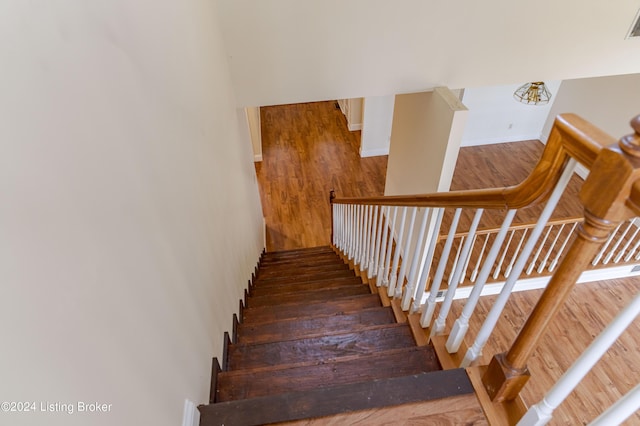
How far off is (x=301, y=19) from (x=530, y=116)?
5.70 meters

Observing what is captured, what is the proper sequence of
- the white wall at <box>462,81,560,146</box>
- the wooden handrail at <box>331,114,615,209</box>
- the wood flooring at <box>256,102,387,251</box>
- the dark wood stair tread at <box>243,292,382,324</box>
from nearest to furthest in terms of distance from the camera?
1. the wooden handrail at <box>331,114,615,209</box>
2. the dark wood stair tread at <box>243,292,382,324</box>
3. the wood flooring at <box>256,102,387,251</box>
4. the white wall at <box>462,81,560,146</box>

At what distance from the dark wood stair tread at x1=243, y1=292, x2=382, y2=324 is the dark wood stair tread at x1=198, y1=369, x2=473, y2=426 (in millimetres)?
Result: 1110

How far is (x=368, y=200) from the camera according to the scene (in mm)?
2285

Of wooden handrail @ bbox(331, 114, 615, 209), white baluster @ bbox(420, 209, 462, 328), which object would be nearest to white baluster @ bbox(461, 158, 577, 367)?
wooden handrail @ bbox(331, 114, 615, 209)

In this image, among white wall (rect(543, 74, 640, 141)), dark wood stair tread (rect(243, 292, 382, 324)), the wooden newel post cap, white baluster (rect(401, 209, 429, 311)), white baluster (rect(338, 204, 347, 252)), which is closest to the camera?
the wooden newel post cap

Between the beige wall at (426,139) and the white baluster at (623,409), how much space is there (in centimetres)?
240

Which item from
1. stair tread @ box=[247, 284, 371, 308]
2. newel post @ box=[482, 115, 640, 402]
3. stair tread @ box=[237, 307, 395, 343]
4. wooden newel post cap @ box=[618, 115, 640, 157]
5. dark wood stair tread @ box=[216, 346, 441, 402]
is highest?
wooden newel post cap @ box=[618, 115, 640, 157]

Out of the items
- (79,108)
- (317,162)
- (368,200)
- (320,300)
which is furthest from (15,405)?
(317,162)

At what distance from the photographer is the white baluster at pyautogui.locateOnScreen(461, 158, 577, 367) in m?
0.74

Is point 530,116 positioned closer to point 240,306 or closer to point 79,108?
point 240,306

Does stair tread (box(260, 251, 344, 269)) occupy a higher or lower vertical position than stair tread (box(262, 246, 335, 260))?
higher

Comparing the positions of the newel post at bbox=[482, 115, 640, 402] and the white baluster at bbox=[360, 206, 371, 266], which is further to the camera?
the white baluster at bbox=[360, 206, 371, 266]

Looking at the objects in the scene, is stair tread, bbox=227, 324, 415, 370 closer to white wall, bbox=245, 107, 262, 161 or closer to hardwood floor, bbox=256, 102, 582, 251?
hardwood floor, bbox=256, 102, 582, 251

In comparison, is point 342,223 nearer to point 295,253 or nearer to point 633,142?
point 295,253
